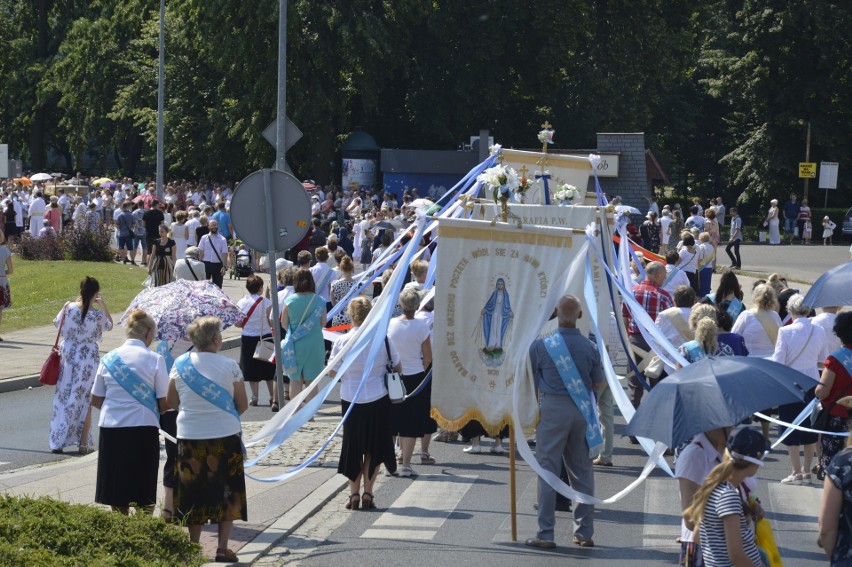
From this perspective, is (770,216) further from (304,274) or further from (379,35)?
(304,274)

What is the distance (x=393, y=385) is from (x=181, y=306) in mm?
2093

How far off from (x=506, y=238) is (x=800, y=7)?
1693 inches

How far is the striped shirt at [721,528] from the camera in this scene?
592 centimetres

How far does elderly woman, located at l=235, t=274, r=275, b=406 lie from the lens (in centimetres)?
1441

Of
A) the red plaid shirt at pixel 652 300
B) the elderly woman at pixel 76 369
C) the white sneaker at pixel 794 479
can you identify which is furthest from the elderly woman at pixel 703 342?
the elderly woman at pixel 76 369

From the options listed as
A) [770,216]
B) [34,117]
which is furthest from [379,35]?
[34,117]

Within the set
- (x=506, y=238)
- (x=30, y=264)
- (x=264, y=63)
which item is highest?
(x=264, y=63)

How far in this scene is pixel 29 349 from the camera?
760 inches

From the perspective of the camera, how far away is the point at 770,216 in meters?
42.2

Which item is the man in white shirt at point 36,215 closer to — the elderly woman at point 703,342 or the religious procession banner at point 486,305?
the religious procession banner at point 486,305

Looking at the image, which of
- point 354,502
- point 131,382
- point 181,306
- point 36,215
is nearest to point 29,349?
point 181,306

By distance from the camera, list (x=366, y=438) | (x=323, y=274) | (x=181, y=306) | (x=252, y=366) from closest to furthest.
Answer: (x=366, y=438)
(x=181, y=306)
(x=252, y=366)
(x=323, y=274)

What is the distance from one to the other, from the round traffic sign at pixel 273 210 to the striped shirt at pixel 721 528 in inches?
275

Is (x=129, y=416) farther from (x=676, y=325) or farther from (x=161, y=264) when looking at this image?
(x=161, y=264)
